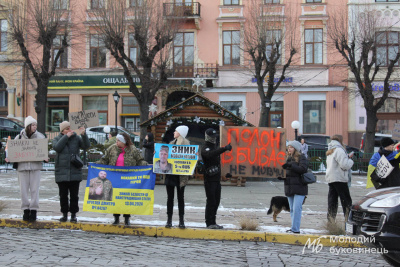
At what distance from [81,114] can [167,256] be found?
30.2 ft

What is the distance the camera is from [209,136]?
8.90 meters

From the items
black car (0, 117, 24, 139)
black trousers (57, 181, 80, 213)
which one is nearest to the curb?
black trousers (57, 181, 80, 213)

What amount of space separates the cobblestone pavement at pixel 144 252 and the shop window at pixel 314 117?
83.0 ft

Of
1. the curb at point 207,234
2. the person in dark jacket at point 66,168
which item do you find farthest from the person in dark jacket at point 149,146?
the curb at point 207,234

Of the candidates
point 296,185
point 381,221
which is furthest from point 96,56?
point 381,221

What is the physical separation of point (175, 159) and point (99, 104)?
1051 inches

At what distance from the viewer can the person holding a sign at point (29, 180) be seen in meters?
9.01

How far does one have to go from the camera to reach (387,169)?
29.0ft

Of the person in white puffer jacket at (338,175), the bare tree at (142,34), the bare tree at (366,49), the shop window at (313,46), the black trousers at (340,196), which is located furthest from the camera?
the shop window at (313,46)

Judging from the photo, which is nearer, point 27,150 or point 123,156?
point 27,150

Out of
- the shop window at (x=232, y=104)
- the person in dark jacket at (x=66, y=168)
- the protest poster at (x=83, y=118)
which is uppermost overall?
the shop window at (x=232, y=104)

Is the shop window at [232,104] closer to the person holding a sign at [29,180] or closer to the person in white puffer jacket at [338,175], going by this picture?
the person in white puffer jacket at [338,175]

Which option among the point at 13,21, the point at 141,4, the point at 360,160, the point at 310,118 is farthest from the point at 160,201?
the point at 310,118

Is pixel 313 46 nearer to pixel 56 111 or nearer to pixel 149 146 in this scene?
pixel 56 111
